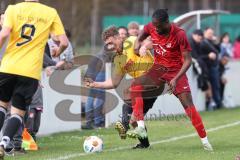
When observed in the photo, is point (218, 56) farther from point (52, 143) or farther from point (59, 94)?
point (52, 143)

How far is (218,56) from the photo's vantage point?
2184cm

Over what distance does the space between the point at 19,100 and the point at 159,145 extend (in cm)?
316

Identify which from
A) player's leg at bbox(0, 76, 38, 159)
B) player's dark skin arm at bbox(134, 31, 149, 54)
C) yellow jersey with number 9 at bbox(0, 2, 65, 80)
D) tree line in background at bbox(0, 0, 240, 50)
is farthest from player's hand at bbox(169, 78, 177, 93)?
tree line in background at bbox(0, 0, 240, 50)

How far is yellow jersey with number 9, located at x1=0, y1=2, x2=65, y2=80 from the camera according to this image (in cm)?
966

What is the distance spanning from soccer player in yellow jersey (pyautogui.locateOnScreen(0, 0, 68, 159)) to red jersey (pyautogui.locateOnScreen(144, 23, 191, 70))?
6.19 feet

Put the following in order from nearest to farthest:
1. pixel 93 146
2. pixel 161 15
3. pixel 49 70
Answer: pixel 161 15
pixel 93 146
pixel 49 70

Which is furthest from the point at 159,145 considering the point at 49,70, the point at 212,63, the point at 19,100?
the point at 212,63

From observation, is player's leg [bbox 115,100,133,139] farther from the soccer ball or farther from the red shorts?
the red shorts

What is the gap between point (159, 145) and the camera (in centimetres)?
1221

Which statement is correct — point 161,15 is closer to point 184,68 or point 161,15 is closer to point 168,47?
point 168,47

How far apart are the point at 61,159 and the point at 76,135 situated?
3992mm

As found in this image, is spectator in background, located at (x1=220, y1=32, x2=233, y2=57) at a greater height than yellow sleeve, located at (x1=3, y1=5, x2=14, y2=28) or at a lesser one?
greater

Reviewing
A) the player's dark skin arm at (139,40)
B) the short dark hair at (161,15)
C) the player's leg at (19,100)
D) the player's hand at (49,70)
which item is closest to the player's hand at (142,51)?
the player's dark skin arm at (139,40)

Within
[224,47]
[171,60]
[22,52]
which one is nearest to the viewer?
[22,52]
